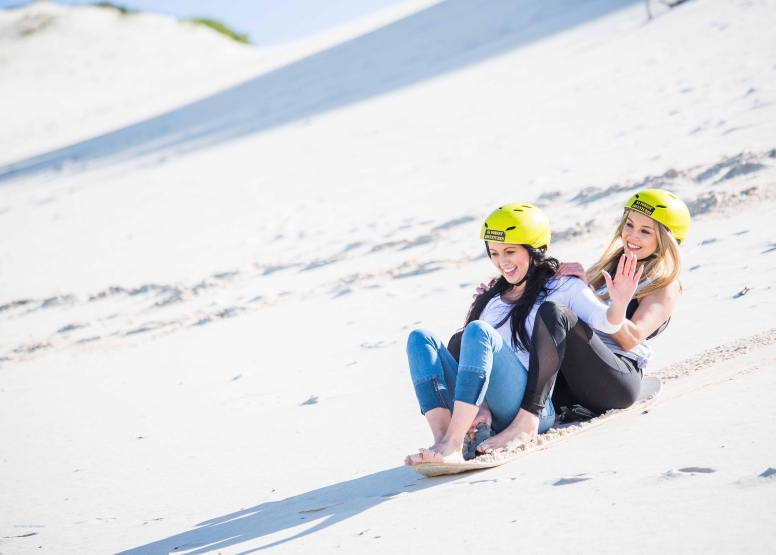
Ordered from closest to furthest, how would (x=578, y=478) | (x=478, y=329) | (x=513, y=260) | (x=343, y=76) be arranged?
(x=578, y=478)
(x=478, y=329)
(x=513, y=260)
(x=343, y=76)

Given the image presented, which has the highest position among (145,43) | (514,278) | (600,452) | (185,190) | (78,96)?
(145,43)

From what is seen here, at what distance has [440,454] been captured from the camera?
305cm

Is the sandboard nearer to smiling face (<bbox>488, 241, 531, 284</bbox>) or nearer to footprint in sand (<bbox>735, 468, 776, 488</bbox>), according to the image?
smiling face (<bbox>488, 241, 531, 284</bbox>)

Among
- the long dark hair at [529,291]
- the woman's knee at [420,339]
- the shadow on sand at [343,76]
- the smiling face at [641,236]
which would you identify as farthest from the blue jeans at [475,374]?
the shadow on sand at [343,76]

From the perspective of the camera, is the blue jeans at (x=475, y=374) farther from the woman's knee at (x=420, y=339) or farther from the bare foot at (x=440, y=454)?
the bare foot at (x=440, y=454)

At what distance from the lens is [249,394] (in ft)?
16.7

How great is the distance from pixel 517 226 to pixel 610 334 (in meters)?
0.60

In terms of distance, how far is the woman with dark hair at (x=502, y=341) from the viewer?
313 centimetres

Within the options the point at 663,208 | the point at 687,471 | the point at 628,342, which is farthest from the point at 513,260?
the point at 687,471

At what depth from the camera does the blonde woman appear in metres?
3.18

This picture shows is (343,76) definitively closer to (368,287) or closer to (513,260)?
(368,287)

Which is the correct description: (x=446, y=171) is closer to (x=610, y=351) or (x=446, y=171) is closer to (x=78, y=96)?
(x=610, y=351)

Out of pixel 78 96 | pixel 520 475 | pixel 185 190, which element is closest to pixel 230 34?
pixel 78 96

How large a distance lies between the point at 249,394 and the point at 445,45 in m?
13.2
